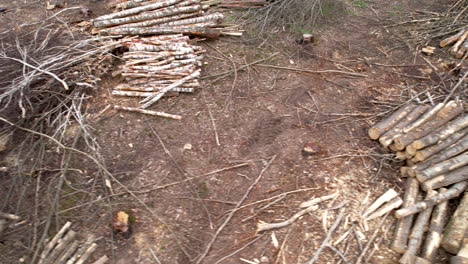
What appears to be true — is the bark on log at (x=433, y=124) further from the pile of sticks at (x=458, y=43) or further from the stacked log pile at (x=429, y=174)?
the pile of sticks at (x=458, y=43)

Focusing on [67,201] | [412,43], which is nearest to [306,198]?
[67,201]

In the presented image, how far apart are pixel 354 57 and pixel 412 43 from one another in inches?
Answer: 67.0

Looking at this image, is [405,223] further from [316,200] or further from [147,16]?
[147,16]

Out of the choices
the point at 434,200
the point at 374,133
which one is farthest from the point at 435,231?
the point at 374,133

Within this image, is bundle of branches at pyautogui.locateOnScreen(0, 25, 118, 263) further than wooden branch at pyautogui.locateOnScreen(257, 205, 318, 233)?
Yes

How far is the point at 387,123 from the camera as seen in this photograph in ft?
17.5

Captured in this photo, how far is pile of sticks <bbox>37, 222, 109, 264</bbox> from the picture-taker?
3830 mm

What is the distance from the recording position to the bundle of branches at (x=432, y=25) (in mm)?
7699

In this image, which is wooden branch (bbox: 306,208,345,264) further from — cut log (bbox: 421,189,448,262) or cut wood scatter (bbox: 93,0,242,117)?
cut wood scatter (bbox: 93,0,242,117)

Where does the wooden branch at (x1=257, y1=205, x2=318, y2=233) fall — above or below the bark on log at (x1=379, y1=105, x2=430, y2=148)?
below

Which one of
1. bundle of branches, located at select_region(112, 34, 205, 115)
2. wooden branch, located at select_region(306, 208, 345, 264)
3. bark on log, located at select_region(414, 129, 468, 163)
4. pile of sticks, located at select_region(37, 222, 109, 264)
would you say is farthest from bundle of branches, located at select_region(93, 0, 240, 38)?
wooden branch, located at select_region(306, 208, 345, 264)

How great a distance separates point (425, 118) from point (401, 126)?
1.32ft

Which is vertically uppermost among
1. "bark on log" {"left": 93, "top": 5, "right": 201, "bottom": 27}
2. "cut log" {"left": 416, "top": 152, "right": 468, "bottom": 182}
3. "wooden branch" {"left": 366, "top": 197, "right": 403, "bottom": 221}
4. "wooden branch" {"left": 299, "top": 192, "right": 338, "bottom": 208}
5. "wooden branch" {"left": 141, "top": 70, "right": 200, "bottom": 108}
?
"bark on log" {"left": 93, "top": 5, "right": 201, "bottom": 27}

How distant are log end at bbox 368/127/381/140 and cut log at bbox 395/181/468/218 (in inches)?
50.4
